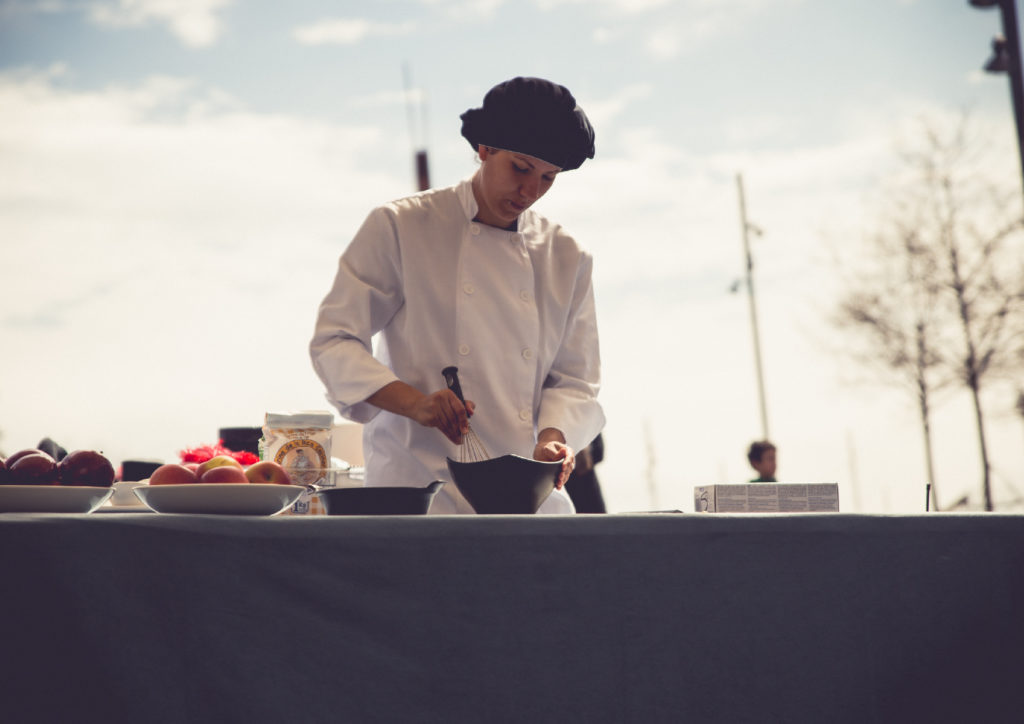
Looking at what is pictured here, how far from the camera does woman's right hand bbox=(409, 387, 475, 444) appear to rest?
1743 millimetres

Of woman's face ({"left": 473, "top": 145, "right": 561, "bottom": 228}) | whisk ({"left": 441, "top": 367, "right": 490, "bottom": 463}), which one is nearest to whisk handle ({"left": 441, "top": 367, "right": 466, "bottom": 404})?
whisk ({"left": 441, "top": 367, "right": 490, "bottom": 463})

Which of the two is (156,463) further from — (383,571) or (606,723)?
(606,723)

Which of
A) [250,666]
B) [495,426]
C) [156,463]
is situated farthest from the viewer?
[156,463]

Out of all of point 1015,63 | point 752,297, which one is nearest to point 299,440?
point 1015,63

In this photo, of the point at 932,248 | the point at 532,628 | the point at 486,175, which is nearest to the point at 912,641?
the point at 532,628

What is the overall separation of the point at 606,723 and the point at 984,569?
0.56 meters

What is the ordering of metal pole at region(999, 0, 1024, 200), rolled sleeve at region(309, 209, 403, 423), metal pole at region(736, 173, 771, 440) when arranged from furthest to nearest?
metal pole at region(736, 173, 771, 440), metal pole at region(999, 0, 1024, 200), rolled sleeve at region(309, 209, 403, 423)

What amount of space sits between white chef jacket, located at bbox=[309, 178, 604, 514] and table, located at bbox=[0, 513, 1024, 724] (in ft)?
2.57

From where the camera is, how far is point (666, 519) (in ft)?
3.95

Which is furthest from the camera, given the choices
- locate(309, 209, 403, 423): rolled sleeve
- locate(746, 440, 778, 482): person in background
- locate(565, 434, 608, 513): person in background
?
locate(746, 440, 778, 482): person in background

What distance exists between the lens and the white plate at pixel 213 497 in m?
1.30

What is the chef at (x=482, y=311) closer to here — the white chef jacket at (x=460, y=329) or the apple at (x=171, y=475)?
the white chef jacket at (x=460, y=329)

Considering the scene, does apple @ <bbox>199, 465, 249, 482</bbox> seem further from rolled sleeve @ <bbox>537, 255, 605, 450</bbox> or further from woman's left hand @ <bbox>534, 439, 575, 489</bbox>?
rolled sleeve @ <bbox>537, 255, 605, 450</bbox>

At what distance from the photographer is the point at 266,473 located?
1.47 meters
